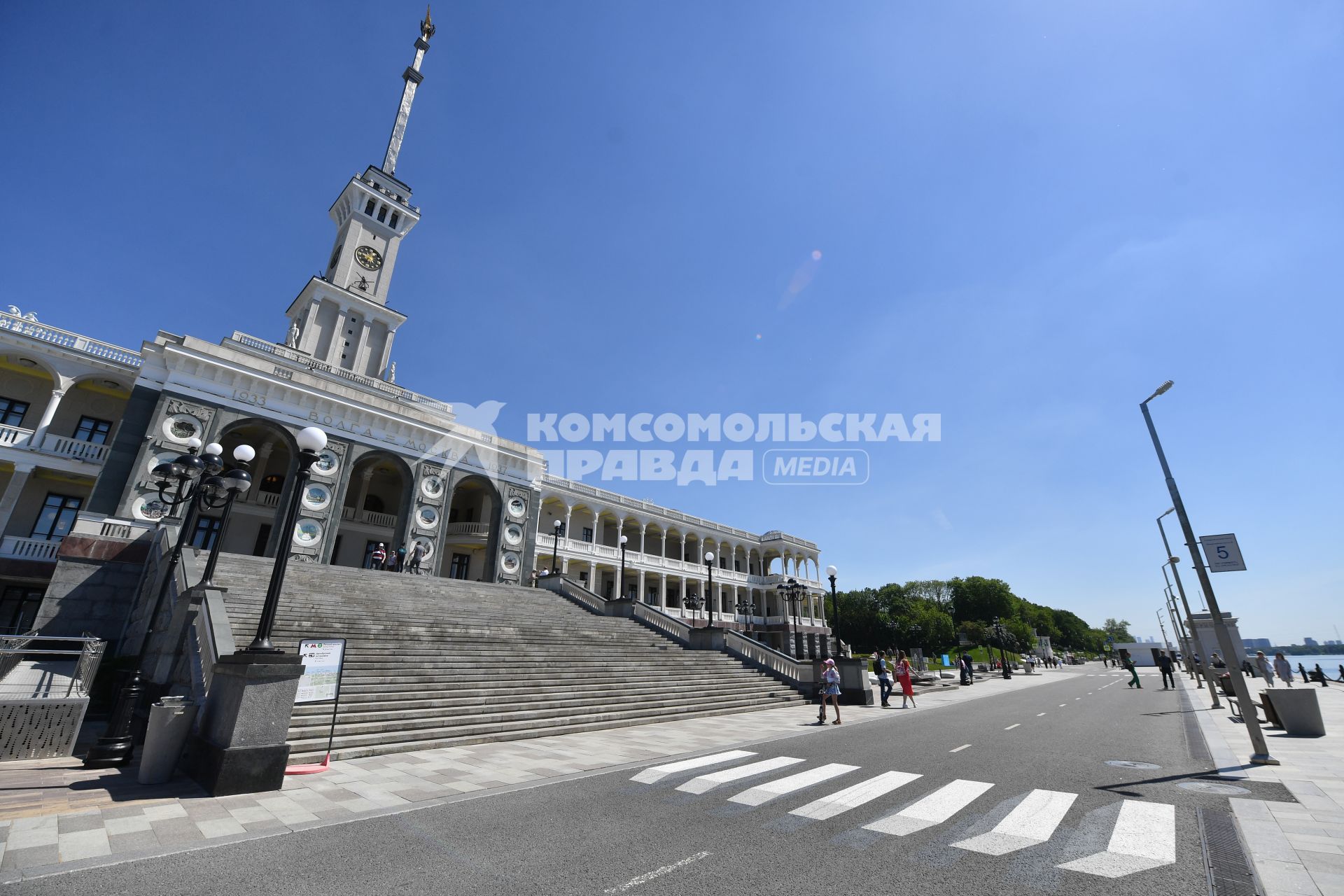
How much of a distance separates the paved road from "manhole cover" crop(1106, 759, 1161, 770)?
13cm

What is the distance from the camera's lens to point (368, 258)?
138 ft

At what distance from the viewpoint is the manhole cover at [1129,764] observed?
867 cm

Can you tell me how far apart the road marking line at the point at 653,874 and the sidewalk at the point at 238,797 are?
3.39 metres

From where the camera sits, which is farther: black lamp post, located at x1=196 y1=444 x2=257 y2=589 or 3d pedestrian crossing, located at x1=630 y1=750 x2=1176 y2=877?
black lamp post, located at x1=196 y1=444 x2=257 y2=589

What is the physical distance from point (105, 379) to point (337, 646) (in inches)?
951

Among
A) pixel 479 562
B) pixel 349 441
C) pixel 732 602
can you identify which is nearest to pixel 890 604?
pixel 732 602

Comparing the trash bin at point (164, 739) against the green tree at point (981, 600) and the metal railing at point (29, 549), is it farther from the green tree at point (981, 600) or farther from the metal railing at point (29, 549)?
the green tree at point (981, 600)

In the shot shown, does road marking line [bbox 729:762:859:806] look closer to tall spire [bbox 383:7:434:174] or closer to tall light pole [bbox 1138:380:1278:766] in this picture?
tall light pole [bbox 1138:380:1278:766]

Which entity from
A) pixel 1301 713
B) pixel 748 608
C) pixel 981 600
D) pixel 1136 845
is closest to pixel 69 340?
pixel 1136 845

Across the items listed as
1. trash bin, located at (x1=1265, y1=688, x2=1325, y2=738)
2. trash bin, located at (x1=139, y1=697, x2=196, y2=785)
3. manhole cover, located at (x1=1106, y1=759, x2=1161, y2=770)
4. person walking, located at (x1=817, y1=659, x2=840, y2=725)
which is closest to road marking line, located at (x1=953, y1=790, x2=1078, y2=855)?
manhole cover, located at (x1=1106, y1=759, x2=1161, y2=770)

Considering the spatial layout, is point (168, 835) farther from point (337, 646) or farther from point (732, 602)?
point (732, 602)

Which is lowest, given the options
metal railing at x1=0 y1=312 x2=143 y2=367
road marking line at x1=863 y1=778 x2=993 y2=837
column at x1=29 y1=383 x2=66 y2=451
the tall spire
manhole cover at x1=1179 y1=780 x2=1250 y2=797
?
road marking line at x1=863 y1=778 x2=993 y2=837

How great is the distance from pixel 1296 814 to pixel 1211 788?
4.78ft

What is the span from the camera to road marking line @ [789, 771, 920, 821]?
608 centimetres
